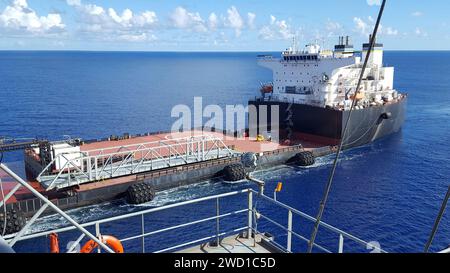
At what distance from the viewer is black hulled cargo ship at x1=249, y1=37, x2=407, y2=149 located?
41719 mm

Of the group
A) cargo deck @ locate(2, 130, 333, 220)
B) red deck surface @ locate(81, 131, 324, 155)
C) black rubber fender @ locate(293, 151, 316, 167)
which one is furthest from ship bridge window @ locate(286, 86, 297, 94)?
black rubber fender @ locate(293, 151, 316, 167)

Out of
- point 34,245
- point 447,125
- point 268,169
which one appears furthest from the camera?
point 447,125

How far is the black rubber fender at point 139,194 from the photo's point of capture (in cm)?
2739

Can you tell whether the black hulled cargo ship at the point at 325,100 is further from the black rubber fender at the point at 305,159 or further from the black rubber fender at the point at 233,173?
the black rubber fender at the point at 233,173

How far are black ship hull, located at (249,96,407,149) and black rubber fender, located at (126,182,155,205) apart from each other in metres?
19.4

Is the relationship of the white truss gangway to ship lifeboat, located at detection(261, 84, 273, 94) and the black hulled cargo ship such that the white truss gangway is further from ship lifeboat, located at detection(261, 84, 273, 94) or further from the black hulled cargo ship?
ship lifeboat, located at detection(261, 84, 273, 94)

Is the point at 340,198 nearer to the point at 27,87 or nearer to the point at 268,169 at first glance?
the point at 268,169

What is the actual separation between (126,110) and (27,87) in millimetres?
46948

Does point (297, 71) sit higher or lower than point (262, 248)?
higher

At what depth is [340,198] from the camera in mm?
28984

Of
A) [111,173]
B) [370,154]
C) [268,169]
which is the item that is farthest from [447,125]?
[111,173]
